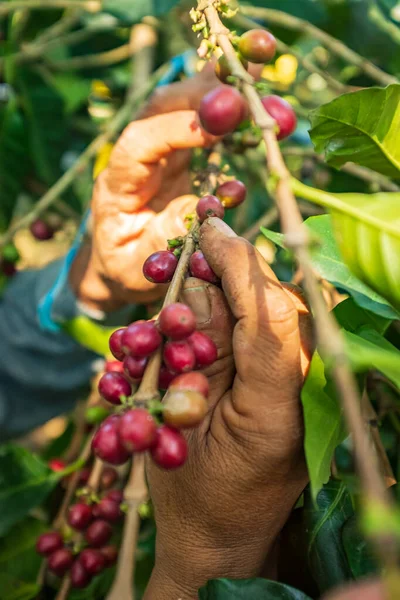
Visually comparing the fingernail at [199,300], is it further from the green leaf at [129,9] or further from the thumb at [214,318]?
the green leaf at [129,9]

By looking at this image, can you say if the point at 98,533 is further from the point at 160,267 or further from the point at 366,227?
the point at 366,227

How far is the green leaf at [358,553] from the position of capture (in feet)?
2.16

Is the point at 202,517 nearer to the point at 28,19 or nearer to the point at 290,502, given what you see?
the point at 290,502

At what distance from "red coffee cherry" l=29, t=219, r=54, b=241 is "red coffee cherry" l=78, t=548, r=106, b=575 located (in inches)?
33.7

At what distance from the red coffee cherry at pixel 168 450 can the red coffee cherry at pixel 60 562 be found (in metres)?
0.59

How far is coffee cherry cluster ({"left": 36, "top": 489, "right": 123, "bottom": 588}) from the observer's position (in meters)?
0.96

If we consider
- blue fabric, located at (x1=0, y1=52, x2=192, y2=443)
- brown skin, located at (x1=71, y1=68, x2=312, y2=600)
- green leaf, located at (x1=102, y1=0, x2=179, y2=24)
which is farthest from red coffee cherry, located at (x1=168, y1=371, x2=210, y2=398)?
blue fabric, located at (x1=0, y1=52, x2=192, y2=443)

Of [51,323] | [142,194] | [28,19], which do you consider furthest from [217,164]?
[28,19]

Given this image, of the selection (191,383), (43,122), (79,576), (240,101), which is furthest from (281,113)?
(43,122)

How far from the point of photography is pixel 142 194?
4.07 ft

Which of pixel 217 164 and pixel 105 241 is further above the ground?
pixel 217 164

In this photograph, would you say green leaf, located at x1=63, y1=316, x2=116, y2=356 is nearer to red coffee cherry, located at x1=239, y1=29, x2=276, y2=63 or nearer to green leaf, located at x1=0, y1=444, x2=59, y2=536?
green leaf, located at x1=0, y1=444, x2=59, y2=536

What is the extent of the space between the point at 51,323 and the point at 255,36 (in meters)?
0.95

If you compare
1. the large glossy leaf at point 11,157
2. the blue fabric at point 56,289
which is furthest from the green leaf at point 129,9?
the large glossy leaf at point 11,157
